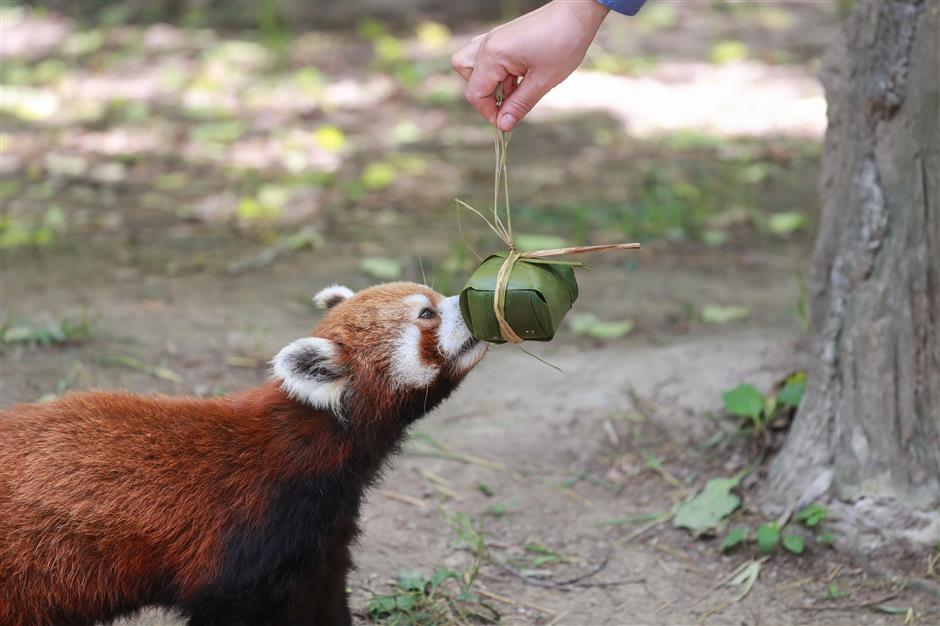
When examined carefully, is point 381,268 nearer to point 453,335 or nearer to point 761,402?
point 761,402

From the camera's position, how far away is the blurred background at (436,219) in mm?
4453

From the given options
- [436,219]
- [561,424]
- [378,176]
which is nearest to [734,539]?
[561,424]

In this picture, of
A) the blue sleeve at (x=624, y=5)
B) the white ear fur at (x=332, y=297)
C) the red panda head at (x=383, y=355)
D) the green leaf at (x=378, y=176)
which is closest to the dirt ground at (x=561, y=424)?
the red panda head at (x=383, y=355)

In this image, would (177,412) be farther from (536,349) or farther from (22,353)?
(536,349)

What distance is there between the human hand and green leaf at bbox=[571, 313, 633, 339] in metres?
2.50

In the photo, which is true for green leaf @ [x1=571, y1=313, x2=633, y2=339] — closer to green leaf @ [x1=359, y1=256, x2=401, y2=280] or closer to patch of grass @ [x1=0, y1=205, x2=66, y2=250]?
green leaf @ [x1=359, y1=256, x2=401, y2=280]

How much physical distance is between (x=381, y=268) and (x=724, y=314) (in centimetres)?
188

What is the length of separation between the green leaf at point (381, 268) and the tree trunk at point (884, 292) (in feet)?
8.52

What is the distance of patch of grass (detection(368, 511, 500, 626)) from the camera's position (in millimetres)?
3559

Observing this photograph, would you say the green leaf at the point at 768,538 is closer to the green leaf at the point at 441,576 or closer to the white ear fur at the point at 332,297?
the green leaf at the point at 441,576

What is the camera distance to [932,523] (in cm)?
372

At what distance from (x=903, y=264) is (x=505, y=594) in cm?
183

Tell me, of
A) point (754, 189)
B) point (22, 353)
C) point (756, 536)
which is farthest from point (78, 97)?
point (756, 536)

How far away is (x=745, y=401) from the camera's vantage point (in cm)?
432
